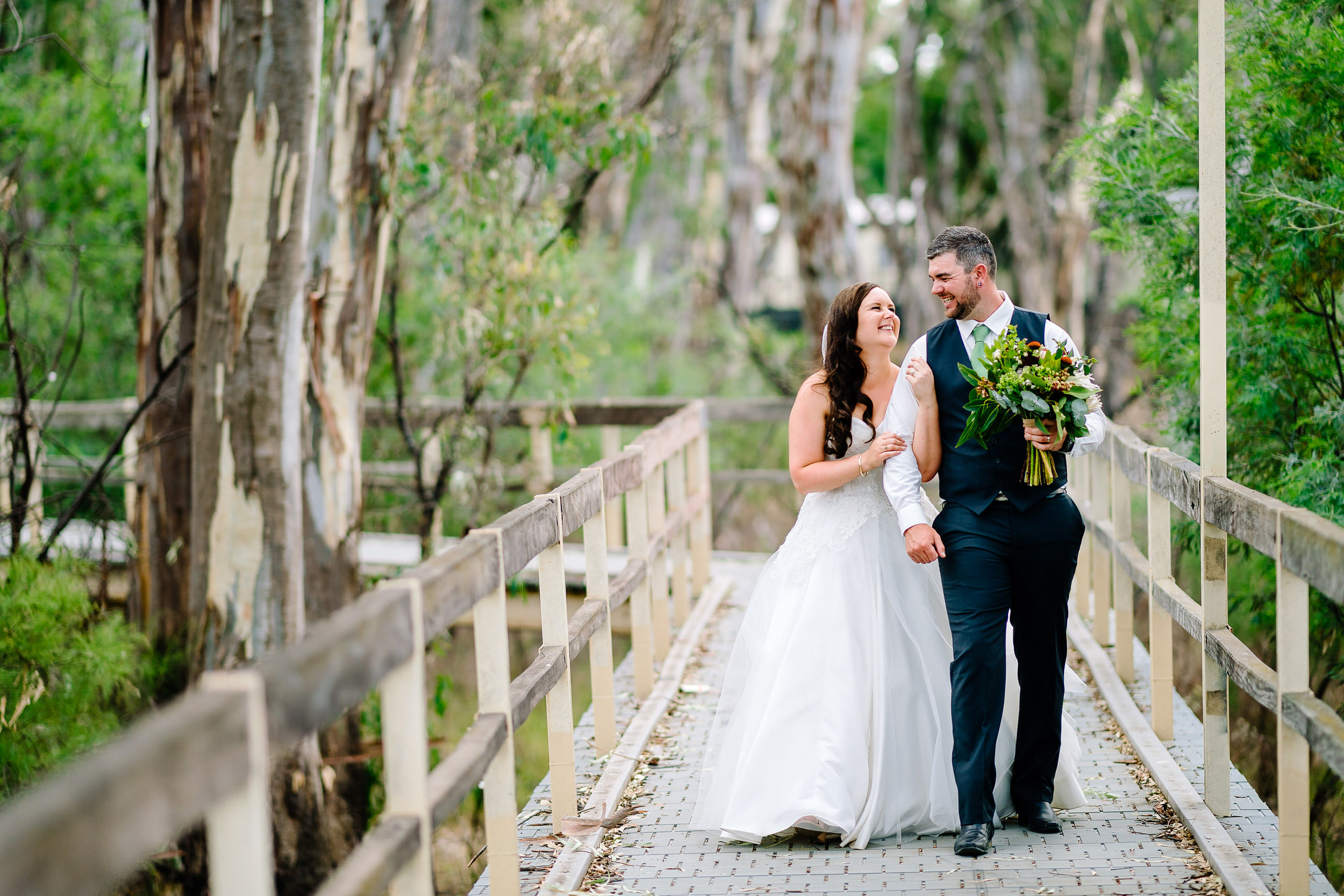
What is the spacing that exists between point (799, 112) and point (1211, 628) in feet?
29.3

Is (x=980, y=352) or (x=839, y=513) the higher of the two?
(x=980, y=352)

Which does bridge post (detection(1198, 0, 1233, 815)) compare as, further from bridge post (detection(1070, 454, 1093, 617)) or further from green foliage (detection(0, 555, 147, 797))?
green foliage (detection(0, 555, 147, 797))

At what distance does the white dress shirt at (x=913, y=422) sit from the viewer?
4.07 metres

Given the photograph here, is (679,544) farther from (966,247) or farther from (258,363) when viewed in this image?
(966,247)

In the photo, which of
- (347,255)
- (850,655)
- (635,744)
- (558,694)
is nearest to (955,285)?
(850,655)

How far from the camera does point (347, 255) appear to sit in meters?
7.90

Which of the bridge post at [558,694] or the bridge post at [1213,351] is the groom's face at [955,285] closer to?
the bridge post at [1213,351]

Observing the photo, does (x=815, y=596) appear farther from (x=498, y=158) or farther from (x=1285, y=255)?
(x=498, y=158)

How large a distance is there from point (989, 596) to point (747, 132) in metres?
17.5

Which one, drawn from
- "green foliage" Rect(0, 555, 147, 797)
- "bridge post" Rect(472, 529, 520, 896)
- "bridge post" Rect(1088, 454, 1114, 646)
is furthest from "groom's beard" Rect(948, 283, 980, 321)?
"green foliage" Rect(0, 555, 147, 797)

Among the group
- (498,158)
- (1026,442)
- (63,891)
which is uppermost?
(498,158)

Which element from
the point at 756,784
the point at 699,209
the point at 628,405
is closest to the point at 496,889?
the point at 756,784

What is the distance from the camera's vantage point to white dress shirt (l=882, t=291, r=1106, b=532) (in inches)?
160

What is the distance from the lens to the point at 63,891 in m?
1.62
